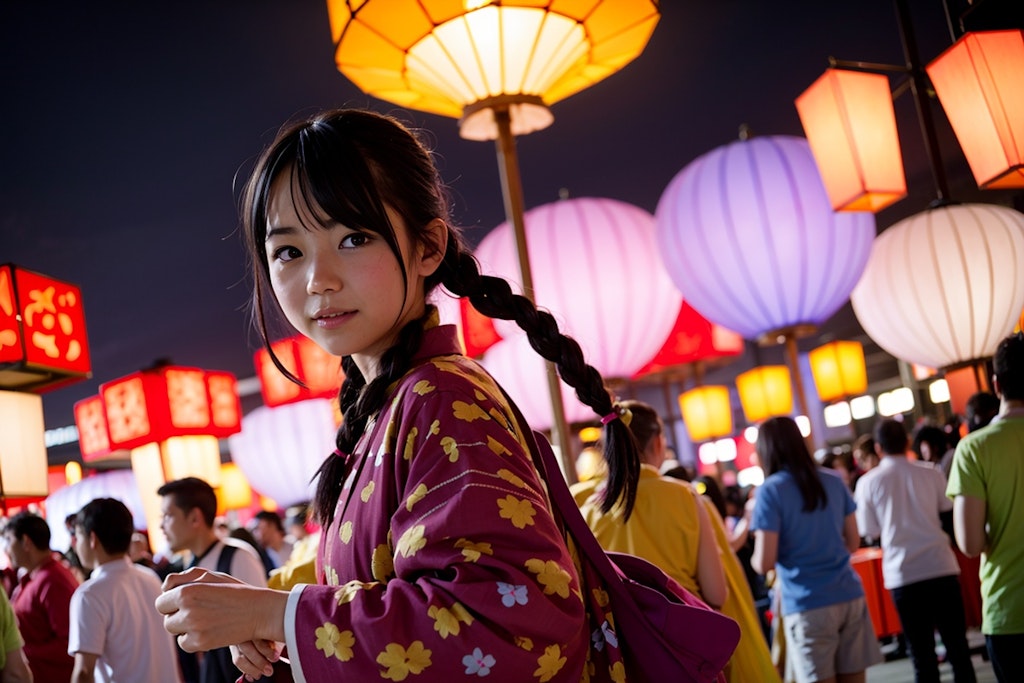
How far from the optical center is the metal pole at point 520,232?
3.16 m

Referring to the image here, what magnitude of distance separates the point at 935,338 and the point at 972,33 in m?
2.49

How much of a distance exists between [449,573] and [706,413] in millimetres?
14304

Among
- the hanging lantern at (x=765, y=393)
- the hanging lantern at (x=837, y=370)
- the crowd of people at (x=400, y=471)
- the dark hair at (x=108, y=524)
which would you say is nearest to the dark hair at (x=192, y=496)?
the dark hair at (x=108, y=524)

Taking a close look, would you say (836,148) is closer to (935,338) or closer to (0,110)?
(935,338)

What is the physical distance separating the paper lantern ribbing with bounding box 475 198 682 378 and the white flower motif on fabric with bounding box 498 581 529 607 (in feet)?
15.2

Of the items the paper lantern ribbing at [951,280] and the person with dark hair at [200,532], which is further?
Answer: the paper lantern ribbing at [951,280]

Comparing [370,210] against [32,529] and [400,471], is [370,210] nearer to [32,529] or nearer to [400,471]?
[400,471]

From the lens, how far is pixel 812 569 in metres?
4.09

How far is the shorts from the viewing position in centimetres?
405

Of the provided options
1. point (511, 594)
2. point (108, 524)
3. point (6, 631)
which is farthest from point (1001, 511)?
point (6, 631)

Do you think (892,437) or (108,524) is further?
(892,437)

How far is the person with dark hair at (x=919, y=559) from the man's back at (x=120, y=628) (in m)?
4.00

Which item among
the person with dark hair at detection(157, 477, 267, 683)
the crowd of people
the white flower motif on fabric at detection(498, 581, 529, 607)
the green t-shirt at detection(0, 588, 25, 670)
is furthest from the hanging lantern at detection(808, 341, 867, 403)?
the white flower motif on fabric at detection(498, 581, 529, 607)

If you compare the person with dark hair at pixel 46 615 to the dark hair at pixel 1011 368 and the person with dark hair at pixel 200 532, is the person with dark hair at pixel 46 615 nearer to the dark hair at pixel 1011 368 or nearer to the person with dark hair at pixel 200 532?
the person with dark hair at pixel 200 532
